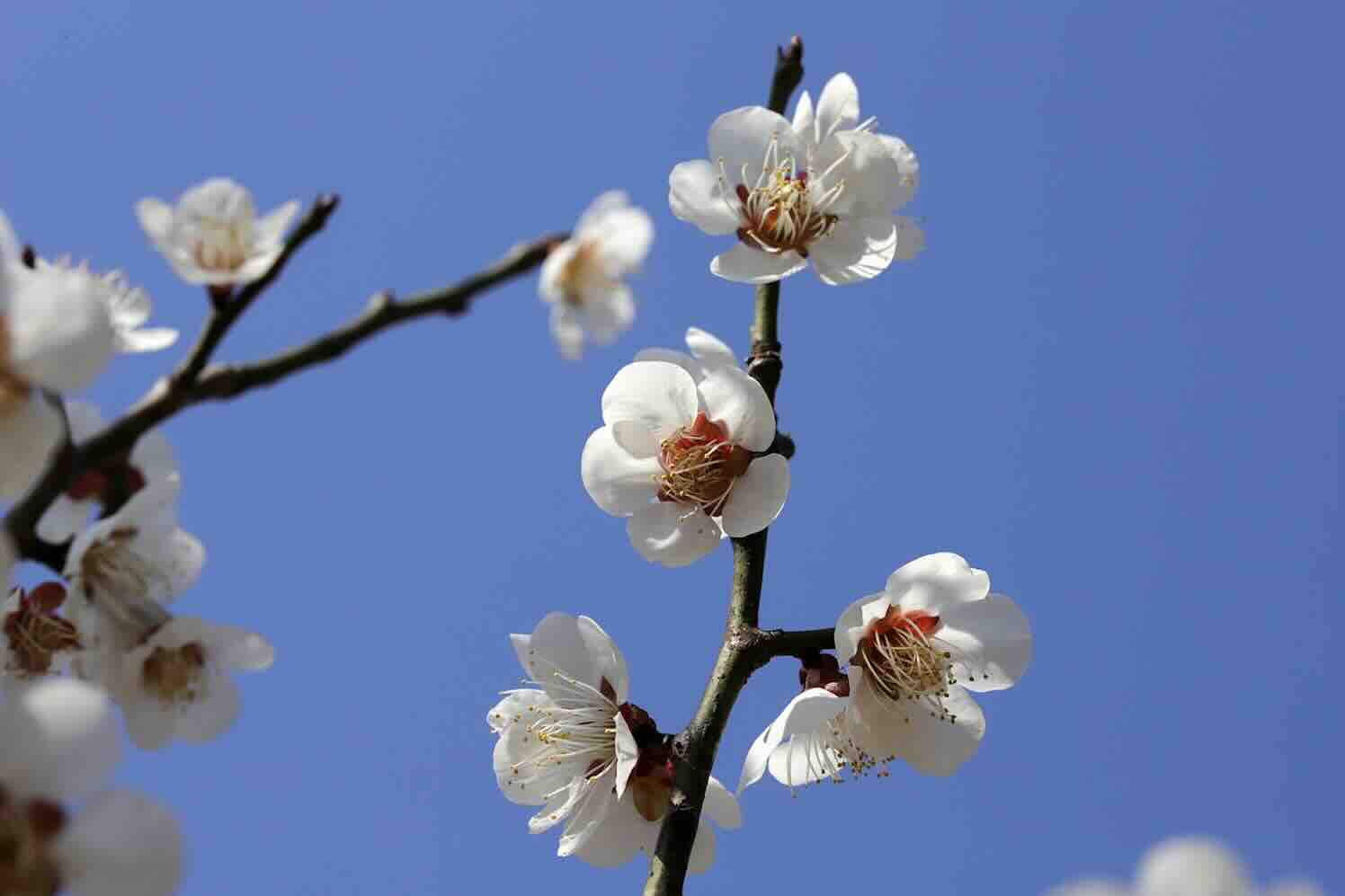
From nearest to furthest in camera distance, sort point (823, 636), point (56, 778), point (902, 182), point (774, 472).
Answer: point (56, 778) → point (823, 636) → point (774, 472) → point (902, 182)

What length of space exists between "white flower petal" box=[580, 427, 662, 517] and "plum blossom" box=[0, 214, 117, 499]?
89 cm

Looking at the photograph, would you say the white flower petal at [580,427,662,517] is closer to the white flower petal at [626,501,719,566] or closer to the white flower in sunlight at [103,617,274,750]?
the white flower petal at [626,501,719,566]

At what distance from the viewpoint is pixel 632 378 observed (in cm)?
172

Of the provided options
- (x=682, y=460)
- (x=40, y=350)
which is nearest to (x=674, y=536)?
(x=682, y=460)

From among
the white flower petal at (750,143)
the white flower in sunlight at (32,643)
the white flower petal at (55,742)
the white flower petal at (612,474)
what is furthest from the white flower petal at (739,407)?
the white flower petal at (55,742)

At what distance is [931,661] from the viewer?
164 cm

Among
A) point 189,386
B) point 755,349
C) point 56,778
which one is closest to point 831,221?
point 755,349

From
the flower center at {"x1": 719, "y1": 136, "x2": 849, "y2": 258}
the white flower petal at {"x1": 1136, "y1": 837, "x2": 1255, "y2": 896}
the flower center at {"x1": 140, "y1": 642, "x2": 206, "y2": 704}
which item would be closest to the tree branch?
the flower center at {"x1": 140, "y1": 642, "x2": 206, "y2": 704}

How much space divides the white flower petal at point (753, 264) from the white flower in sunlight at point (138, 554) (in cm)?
80

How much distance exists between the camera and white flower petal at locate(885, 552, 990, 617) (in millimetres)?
1641

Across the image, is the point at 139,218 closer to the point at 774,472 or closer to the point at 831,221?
the point at 774,472

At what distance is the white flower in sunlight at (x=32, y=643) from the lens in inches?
48.8

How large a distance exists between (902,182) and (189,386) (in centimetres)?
117

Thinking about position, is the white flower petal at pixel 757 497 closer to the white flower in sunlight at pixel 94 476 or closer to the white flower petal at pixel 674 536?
the white flower petal at pixel 674 536
